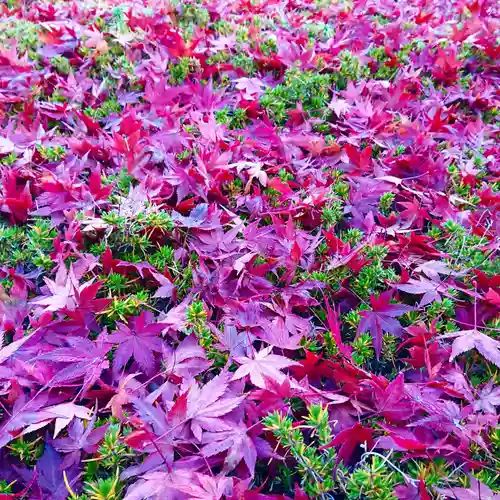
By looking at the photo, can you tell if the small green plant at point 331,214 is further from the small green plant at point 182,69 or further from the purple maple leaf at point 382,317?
the small green plant at point 182,69

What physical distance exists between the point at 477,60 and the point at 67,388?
282cm

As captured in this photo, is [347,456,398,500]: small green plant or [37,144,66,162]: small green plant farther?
[37,144,66,162]: small green plant

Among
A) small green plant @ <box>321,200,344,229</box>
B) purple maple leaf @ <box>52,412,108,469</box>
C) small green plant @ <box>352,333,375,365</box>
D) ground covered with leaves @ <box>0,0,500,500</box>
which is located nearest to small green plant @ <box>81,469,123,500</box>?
ground covered with leaves @ <box>0,0,500,500</box>

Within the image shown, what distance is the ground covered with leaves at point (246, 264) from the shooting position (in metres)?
1.16

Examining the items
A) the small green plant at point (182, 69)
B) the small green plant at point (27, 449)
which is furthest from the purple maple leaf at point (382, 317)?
the small green plant at point (182, 69)

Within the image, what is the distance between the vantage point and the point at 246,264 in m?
1.57

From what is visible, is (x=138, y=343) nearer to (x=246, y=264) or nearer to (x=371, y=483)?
(x=246, y=264)

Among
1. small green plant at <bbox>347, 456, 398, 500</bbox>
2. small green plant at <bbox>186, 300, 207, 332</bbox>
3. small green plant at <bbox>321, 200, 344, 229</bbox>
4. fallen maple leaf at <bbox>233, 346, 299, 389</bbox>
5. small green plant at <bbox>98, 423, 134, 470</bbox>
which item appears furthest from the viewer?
small green plant at <bbox>321, 200, 344, 229</bbox>

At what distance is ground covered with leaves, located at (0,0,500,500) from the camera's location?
1.16 meters

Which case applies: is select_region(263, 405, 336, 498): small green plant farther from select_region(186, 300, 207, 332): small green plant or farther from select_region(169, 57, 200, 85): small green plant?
select_region(169, 57, 200, 85): small green plant

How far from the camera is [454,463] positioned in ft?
3.84

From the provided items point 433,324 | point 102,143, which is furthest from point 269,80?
point 433,324

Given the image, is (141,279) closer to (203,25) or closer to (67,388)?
(67,388)

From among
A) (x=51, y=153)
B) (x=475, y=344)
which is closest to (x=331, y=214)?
(x=475, y=344)
